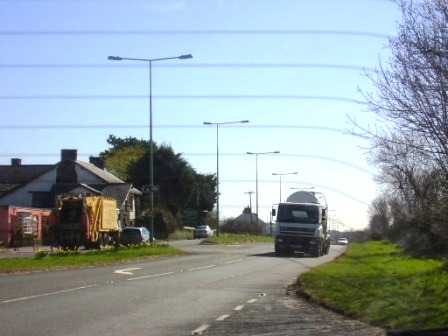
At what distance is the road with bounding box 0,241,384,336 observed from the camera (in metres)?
13.1

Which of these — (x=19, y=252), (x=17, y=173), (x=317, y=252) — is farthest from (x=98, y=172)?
(x=317, y=252)

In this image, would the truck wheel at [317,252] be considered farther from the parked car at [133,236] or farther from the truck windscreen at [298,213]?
the parked car at [133,236]

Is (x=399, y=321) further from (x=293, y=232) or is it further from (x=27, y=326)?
(x=293, y=232)

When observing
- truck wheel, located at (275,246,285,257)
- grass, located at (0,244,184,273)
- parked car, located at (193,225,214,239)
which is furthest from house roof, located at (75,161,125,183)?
truck wheel, located at (275,246,285,257)

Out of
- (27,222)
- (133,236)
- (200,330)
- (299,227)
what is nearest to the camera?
(200,330)

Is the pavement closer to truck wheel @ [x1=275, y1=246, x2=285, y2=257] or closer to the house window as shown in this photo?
the house window

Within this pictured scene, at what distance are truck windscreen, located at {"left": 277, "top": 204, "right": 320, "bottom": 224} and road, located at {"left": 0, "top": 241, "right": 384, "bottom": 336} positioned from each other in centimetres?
1490

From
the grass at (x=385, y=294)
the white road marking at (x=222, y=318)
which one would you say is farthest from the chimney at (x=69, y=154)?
the white road marking at (x=222, y=318)

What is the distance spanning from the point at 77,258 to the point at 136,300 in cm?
1697

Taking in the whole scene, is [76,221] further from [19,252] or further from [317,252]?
[317,252]

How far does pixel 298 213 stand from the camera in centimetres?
4450

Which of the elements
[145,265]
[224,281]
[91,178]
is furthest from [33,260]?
[91,178]

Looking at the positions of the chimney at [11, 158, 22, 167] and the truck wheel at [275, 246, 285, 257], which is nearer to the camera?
the truck wheel at [275, 246, 285, 257]

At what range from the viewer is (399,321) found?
1269 cm
